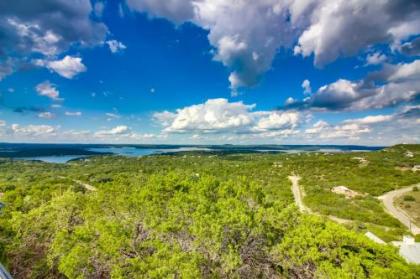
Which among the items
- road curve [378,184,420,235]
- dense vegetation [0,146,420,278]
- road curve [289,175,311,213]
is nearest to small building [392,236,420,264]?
dense vegetation [0,146,420,278]

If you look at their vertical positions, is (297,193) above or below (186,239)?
below

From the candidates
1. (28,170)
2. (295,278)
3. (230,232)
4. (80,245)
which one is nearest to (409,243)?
(295,278)

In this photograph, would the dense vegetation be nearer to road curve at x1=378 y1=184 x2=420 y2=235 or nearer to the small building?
the small building

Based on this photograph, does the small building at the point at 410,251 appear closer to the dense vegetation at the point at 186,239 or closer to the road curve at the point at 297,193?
the dense vegetation at the point at 186,239

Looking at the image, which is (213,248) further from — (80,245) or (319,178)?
(319,178)

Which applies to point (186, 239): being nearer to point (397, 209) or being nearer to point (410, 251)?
point (410, 251)

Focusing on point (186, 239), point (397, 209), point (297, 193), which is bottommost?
point (397, 209)

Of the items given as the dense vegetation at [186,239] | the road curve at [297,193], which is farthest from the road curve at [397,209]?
the dense vegetation at [186,239]

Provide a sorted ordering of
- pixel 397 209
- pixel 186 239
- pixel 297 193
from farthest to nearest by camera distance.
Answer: pixel 297 193
pixel 397 209
pixel 186 239

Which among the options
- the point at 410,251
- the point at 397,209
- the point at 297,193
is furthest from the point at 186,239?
the point at 297,193
